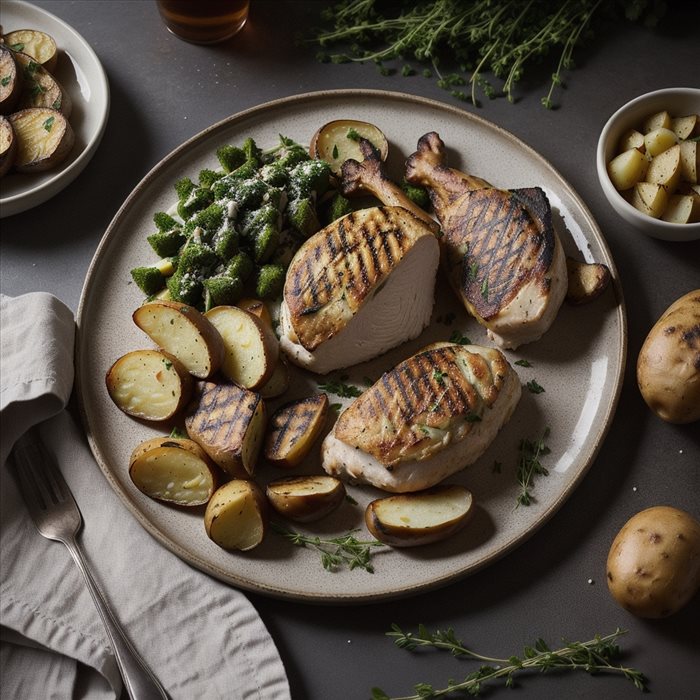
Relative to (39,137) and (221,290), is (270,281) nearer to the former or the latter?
(221,290)

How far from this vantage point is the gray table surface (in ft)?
9.11

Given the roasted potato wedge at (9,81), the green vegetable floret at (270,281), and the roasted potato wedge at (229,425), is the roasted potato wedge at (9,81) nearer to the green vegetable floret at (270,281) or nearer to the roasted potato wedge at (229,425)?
the green vegetable floret at (270,281)

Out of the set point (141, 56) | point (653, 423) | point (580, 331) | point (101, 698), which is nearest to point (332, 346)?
point (580, 331)

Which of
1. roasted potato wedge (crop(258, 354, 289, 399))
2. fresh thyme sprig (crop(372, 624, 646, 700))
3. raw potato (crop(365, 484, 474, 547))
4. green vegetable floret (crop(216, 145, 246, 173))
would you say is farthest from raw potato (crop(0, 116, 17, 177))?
fresh thyme sprig (crop(372, 624, 646, 700))

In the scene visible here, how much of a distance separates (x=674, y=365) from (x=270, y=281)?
1.31 meters

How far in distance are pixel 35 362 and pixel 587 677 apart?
6.42 ft

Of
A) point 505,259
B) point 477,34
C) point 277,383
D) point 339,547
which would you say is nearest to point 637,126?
point 477,34

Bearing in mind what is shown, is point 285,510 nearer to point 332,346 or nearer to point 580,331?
point 332,346

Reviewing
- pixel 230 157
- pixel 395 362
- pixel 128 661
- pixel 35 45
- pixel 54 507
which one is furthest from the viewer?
pixel 35 45

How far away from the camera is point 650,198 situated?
3207mm

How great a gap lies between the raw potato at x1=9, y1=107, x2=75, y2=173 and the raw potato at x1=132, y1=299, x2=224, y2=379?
33.1 inches

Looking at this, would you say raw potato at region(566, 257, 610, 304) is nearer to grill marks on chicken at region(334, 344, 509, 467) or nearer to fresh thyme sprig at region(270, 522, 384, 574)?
grill marks on chicken at region(334, 344, 509, 467)

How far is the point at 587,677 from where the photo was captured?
2.72 meters

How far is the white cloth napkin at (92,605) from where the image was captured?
2770mm
